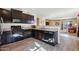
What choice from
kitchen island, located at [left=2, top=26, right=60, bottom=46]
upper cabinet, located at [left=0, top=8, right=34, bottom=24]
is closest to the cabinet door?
upper cabinet, located at [left=0, top=8, right=34, bottom=24]

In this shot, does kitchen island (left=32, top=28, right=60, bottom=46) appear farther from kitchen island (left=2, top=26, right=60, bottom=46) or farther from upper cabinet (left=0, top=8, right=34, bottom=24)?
upper cabinet (left=0, top=8, right=34, bottom=24)

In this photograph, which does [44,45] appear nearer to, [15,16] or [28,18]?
[28,18]

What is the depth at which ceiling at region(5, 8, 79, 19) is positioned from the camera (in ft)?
6.78

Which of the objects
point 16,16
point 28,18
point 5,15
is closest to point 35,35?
point 28,18

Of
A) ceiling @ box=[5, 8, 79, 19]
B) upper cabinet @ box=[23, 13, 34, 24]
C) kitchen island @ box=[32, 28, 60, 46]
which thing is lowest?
kitchen island @ box=[32, 28, 60, 46]

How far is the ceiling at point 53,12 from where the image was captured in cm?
207

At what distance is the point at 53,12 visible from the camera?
6.93 ft

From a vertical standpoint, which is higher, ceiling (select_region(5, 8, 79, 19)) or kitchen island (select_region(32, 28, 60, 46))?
ceiling (select_region(5, 8, 79, 19))

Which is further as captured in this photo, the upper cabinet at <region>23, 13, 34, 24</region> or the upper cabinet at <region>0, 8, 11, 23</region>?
the upper cabinet at <region>23, 13, 34, 24</region>

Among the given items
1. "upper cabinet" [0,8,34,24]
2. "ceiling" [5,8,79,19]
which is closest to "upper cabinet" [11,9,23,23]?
"upper cabinet" [0,8,34,24]
